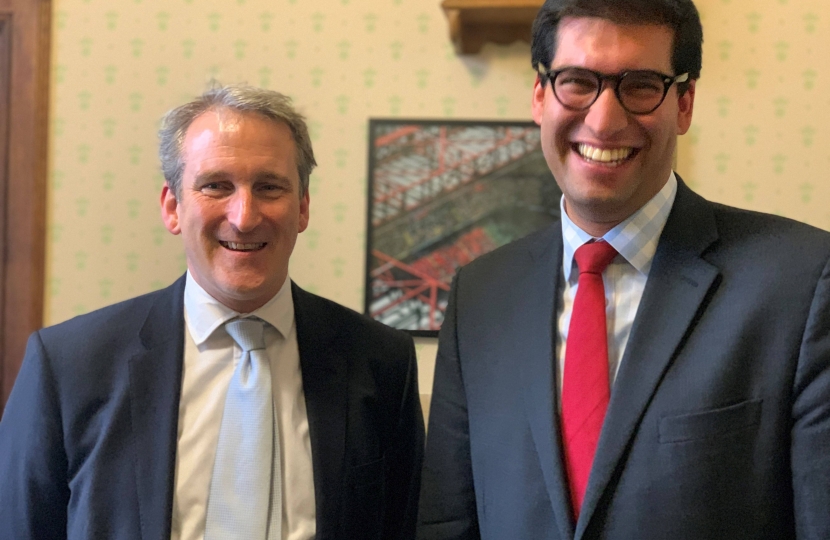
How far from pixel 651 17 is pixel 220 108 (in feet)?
2.60

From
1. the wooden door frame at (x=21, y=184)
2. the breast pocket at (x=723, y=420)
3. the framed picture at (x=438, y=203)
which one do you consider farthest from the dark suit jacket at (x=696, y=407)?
the wooden door frame at (x=21, y=184)

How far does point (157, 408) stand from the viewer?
126 centimetres

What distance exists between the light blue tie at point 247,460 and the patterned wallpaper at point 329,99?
98 cm

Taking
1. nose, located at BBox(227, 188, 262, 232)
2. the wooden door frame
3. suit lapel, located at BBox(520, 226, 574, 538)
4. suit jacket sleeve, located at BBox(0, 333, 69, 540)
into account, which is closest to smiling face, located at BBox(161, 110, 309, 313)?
nose, located at BBox(227, 188, 262, 232)

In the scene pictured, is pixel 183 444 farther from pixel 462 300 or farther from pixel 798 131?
pixel 798 131

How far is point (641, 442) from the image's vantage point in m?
0.95

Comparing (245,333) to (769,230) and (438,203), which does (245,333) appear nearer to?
(769,230)

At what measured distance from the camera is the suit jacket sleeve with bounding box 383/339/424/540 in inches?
58.4

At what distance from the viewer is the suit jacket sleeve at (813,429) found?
881mm

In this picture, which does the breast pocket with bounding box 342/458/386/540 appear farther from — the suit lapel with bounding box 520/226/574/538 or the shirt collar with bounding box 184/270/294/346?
the suit lapel with bounding box 520/226/574/538

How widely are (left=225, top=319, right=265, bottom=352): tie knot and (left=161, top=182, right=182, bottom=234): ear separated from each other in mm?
227

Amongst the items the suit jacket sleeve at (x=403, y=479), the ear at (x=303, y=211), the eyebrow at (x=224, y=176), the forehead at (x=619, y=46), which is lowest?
the suit jacket sleeve at (x=403, y=479)

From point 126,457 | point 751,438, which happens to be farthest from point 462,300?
point 126,457

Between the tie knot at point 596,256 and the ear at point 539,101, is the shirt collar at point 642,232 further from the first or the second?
the ear at point 539,101
